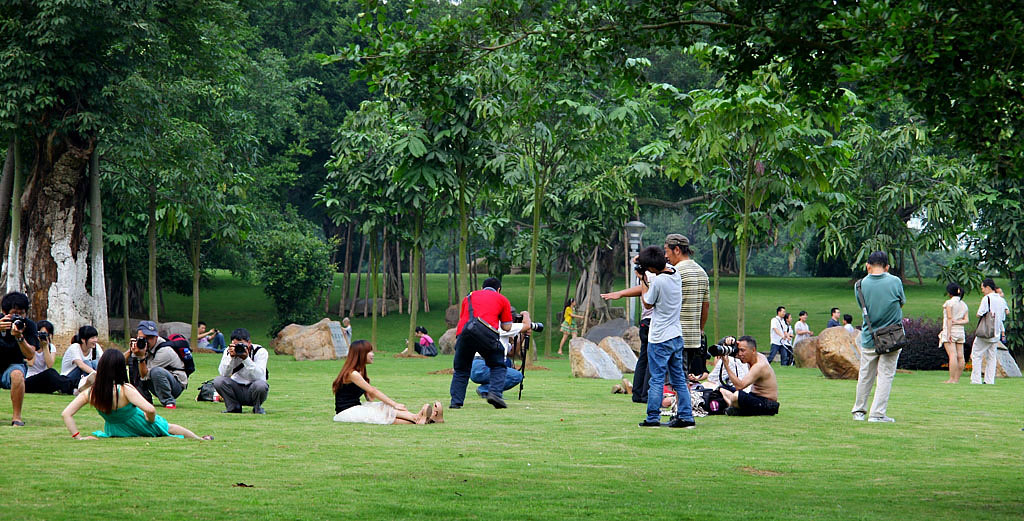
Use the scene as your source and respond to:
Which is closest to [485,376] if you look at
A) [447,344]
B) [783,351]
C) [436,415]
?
[436,415]

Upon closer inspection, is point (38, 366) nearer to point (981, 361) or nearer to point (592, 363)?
point (592, 363)

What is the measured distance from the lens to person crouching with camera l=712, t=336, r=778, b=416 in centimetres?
1139

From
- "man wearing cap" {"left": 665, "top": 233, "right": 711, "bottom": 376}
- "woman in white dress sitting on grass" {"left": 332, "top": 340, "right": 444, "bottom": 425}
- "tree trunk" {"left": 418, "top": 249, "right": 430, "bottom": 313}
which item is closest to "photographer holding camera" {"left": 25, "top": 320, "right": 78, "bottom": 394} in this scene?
"woman in white dress sitting on grass" {"left": 332, "top": 340, "right": 444, "bottom": 425}

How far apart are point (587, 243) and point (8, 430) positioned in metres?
25.0

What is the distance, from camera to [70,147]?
2189cm

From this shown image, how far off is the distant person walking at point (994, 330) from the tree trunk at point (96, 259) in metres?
17.5

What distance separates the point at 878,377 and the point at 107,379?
7685 mm

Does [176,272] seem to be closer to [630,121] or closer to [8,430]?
[630,121]

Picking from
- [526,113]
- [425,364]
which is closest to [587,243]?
[425,364]

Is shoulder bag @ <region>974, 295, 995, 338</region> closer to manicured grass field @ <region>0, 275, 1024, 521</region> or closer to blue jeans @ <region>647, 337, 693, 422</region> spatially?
manicured grass field @ <region>0, 275, 1024, 521</region>

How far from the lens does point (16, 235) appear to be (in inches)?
848

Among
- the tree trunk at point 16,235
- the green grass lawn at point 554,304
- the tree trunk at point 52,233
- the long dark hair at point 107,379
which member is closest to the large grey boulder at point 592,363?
the tree trunk at point 52,233

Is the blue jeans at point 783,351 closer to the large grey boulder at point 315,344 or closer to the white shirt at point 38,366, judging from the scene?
the large grey boulder at point 315,344

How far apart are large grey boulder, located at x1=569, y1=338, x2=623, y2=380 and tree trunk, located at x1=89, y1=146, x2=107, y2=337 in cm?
1045
